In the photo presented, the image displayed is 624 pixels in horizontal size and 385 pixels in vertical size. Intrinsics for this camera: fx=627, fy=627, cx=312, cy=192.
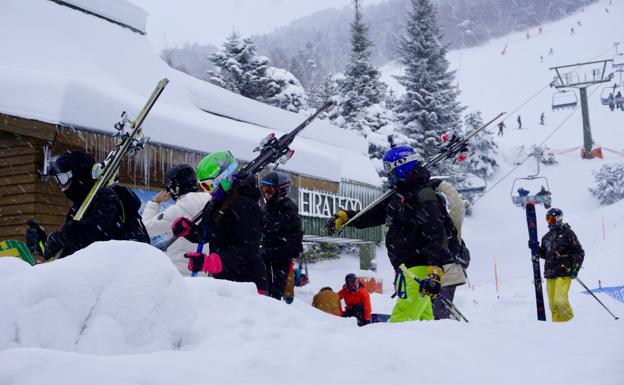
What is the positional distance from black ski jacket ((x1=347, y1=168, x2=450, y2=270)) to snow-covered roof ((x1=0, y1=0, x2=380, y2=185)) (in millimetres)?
5821

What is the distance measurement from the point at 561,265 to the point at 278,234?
519 cm

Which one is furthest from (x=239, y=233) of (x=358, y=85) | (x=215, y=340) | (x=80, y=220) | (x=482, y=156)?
(x=482, y=156)

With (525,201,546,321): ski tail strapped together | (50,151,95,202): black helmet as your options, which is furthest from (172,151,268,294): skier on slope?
(525,201,546,321): ski tail strapped together

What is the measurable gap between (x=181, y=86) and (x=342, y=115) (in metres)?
17.0

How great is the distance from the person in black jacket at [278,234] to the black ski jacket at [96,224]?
6.70ft

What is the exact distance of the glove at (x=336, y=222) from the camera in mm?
5426

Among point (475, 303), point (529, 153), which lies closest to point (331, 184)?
point (475, 303)

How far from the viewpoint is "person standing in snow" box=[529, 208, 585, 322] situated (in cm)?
927

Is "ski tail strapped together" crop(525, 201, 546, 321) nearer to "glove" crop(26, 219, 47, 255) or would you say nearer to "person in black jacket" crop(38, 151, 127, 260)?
"person in black jacket" crop(38, 151, 127, 260)

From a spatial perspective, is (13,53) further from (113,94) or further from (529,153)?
(529,153)

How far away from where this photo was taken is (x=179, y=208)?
541 centimetres

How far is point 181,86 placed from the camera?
14.3 metres

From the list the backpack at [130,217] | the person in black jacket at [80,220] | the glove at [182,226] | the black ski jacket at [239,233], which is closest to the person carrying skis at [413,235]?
the black ski jacket at [239,233]

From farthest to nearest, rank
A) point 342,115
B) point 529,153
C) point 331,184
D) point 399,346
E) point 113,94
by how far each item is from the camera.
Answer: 1. point 529,153
2. point 342,115
3. point 331,184
4. point 113,94
5. point 399,346
